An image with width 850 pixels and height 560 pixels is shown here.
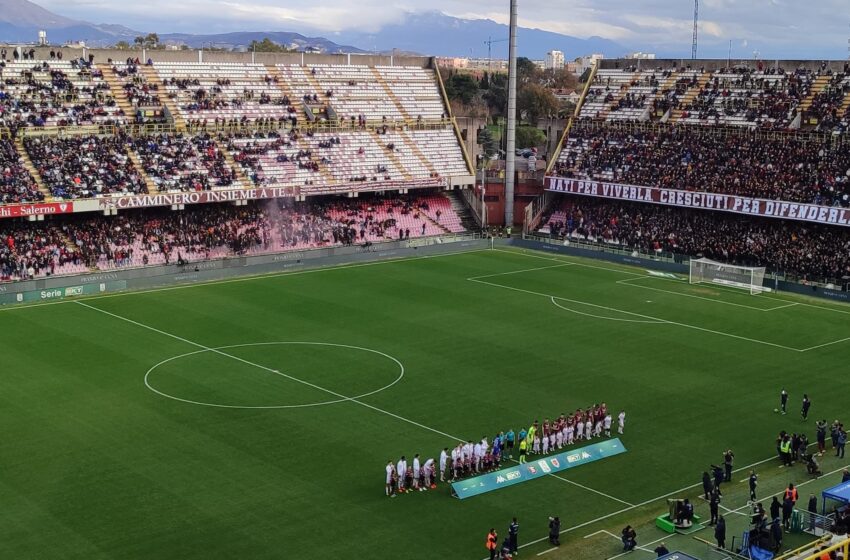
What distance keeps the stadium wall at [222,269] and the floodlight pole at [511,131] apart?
4484 mm

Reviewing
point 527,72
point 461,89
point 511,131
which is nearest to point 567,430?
point 511,131

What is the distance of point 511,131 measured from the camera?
77875mm

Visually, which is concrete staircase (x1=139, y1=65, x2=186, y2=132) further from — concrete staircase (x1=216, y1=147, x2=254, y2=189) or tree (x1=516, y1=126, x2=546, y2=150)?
tree (x1=516, y1=126, x2=546, y2=150)

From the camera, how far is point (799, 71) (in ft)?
242

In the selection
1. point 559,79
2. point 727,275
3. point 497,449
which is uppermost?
point 559,79

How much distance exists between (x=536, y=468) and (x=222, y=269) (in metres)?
34.4

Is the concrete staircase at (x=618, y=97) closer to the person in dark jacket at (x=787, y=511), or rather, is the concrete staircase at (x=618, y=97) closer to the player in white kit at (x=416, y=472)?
the player in white kit at (x=416, y=472)

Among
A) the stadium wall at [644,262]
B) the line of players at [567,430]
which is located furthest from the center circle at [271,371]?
the stadium wall at [644,262]

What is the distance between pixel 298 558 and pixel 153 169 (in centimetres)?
4499

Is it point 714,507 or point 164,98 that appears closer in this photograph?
point 714,507

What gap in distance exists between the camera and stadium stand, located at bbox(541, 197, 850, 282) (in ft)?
205

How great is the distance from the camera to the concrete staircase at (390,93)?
83.0 m

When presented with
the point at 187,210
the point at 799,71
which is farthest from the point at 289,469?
the point at 799,71

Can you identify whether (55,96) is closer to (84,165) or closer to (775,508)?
(84,165)
